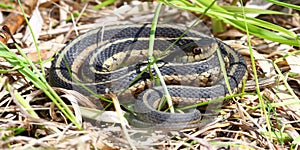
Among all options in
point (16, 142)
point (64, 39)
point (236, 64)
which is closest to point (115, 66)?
point (64, 39)

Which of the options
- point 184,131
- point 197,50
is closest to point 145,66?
point 197,50

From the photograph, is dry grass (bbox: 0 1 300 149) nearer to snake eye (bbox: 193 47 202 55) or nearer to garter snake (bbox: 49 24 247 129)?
garter snake (bbox: 49 24 247 129)

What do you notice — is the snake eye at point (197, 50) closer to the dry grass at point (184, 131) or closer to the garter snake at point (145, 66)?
the garter snake at point (145, 66)

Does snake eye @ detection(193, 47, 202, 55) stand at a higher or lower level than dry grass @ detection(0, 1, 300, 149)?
higher

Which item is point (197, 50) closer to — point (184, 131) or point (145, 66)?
point (145, 66)

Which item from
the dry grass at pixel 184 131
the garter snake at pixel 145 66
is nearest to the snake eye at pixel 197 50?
the garter snake at pixel 145 66

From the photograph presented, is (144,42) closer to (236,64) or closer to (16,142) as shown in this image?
(236,64)

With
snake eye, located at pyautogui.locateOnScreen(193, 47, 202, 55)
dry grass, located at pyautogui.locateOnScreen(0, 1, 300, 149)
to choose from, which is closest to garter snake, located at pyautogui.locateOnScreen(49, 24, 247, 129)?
snake eye, located at pyautogui.locateOnScreen(193, 47, 202, 55)

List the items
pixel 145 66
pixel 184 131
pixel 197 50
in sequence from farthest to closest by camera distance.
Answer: pixel 197 50, pixel 145 66, pixel 184 131
